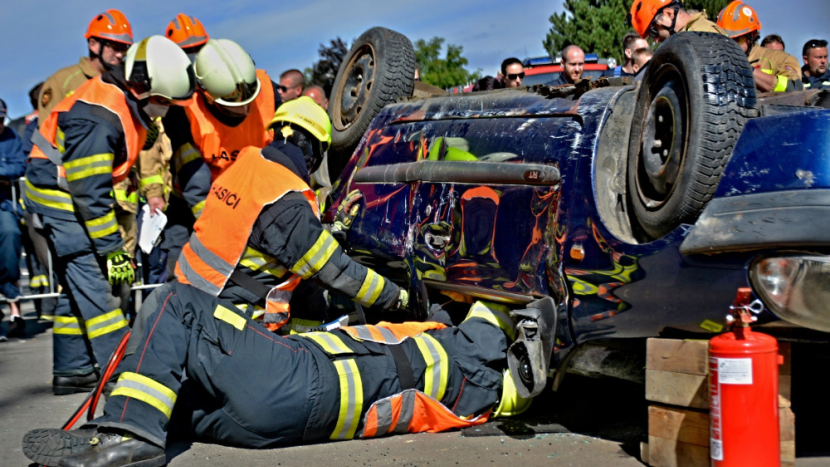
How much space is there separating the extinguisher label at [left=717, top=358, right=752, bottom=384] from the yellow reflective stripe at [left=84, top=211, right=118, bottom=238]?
330 centimetres

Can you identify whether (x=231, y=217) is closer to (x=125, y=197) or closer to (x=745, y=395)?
(x=745, y=395)

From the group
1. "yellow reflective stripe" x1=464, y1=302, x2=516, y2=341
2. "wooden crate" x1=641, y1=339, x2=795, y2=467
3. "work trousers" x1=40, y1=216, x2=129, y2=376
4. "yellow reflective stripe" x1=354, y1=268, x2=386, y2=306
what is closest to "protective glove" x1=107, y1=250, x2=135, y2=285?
"work trousers" x1=40, y1=216, x2=129, y2=376

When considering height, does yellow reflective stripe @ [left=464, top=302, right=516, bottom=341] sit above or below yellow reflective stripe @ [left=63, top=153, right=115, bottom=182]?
below

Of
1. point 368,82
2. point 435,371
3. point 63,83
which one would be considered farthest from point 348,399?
point 63,83

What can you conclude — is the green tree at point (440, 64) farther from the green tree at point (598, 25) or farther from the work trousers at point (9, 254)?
the work trousers at point (9, 254)

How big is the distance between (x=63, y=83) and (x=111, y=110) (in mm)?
2667

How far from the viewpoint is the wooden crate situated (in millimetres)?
2725

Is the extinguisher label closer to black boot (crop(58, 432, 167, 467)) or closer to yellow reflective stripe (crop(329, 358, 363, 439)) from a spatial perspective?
yellow reflective stripe (crop(329, 358, 363, 439))

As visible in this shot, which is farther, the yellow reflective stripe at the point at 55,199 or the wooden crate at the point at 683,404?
the yellow reflective stripe at the point at 55,199

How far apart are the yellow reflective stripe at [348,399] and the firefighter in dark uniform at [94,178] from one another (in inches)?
70.8

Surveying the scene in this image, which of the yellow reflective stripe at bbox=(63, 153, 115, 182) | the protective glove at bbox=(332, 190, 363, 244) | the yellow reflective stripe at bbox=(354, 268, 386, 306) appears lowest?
the yellow reflective stripe at bbox=(354, 268, 386, 306)

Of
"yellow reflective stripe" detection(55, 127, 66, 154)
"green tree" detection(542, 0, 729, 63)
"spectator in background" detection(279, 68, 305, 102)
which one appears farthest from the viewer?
"green tree" detection(542, 0, 729, 63)

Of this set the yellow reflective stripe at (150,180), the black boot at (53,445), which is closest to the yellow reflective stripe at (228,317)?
the black boot at (53,445)

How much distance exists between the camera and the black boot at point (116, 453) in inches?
115
